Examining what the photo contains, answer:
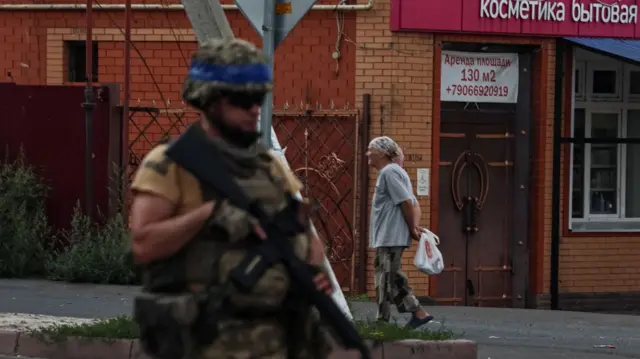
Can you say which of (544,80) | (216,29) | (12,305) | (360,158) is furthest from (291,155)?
(216,29)

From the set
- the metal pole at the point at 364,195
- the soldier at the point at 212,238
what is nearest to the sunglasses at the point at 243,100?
the soldier at the point at 212,238

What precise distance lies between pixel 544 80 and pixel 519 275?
2155 mm

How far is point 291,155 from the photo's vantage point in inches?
532

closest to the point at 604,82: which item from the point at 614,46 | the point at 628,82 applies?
the point at 628,82

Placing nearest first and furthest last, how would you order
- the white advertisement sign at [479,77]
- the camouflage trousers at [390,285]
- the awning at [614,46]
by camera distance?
the camouflage trousers at [390,285] < the awning at [614,46] < the white advertisement sign at [479,77]

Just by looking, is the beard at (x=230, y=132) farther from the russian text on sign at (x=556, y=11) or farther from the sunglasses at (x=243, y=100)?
the russian text on sign at (x=556, y=11)

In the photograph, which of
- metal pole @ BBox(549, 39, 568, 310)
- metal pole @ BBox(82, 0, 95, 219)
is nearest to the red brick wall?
metal pole @ BBox(82, 0, 95, 219)

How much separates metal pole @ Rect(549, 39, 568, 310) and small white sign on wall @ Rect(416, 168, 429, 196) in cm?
147

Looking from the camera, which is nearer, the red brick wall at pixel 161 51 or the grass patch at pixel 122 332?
the grass patch at pixel 122 332

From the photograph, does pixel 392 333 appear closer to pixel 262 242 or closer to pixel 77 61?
pixel 262 242

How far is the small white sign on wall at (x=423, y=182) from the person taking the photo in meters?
13.2

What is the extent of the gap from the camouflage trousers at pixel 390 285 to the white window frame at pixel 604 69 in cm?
517

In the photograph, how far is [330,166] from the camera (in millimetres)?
13398

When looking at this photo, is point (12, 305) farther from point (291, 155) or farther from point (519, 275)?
point (519, 275)
